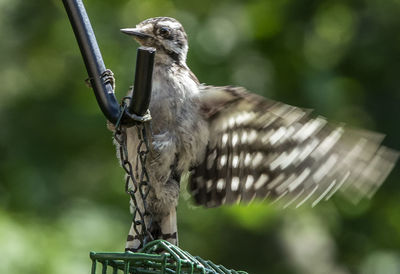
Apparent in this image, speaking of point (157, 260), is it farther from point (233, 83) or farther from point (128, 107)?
point (233, 83)

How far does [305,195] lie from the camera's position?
15.6 ft

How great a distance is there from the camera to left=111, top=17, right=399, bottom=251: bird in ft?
14.9

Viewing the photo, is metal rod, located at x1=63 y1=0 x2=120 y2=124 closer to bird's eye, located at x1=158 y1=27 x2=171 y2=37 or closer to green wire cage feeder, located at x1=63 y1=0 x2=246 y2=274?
green wire cage feeder, located at x1=63 y1=0 x2=246 y2=274

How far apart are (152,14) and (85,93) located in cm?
104

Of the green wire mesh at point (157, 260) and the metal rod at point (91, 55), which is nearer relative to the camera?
the green wire mesh at point (157, 260)

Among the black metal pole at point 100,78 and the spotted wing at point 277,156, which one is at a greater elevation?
the black metal pole at point 100,78

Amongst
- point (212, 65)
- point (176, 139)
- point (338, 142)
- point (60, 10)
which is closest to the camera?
point (338, 142)

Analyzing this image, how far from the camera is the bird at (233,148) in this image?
4.55 m

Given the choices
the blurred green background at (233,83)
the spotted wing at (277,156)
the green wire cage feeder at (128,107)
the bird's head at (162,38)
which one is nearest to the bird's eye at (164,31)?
the bird's head at (162,38)

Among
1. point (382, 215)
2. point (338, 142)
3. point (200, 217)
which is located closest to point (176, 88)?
point (338, 142)

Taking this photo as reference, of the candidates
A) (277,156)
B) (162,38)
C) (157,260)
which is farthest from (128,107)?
(162,38)

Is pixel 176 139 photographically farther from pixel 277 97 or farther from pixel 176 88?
pixel 277 97

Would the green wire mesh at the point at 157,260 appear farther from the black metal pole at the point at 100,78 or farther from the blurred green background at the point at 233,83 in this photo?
the blurred green background at the point at 233,83

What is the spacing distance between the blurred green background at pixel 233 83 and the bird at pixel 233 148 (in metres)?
2.27
